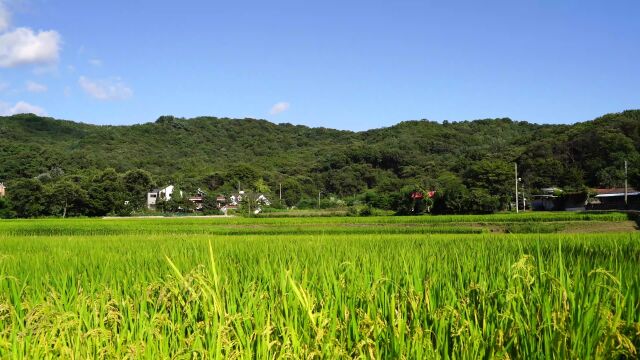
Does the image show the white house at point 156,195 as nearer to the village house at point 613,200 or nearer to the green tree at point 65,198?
the green tree at point 65,198

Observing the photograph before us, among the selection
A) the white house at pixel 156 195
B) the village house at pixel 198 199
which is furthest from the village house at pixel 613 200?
the white house at pixel 156 195

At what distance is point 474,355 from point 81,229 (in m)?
23.2

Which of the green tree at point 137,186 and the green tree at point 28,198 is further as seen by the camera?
the green tree at point 137,186

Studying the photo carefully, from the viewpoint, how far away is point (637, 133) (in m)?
55.0

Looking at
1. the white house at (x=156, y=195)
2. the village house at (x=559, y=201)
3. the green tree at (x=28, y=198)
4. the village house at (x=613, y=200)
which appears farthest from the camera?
the white house at (x=156, y=195)

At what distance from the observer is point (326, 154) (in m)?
93.8

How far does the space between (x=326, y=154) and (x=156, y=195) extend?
1362 inches

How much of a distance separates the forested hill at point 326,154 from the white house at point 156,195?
265 cm

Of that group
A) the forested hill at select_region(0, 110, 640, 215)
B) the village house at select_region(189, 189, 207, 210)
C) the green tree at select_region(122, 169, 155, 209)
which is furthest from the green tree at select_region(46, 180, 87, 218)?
the village house at select_region(189, 189, 207, 210)

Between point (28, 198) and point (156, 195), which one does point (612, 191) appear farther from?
point (28, 198)

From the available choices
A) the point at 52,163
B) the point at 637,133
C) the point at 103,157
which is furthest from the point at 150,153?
the point at 637,133

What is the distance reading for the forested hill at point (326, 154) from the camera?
5406cm

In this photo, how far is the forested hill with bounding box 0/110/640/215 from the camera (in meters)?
54.1

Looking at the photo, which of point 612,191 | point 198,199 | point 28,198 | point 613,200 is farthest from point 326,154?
point 613,200
